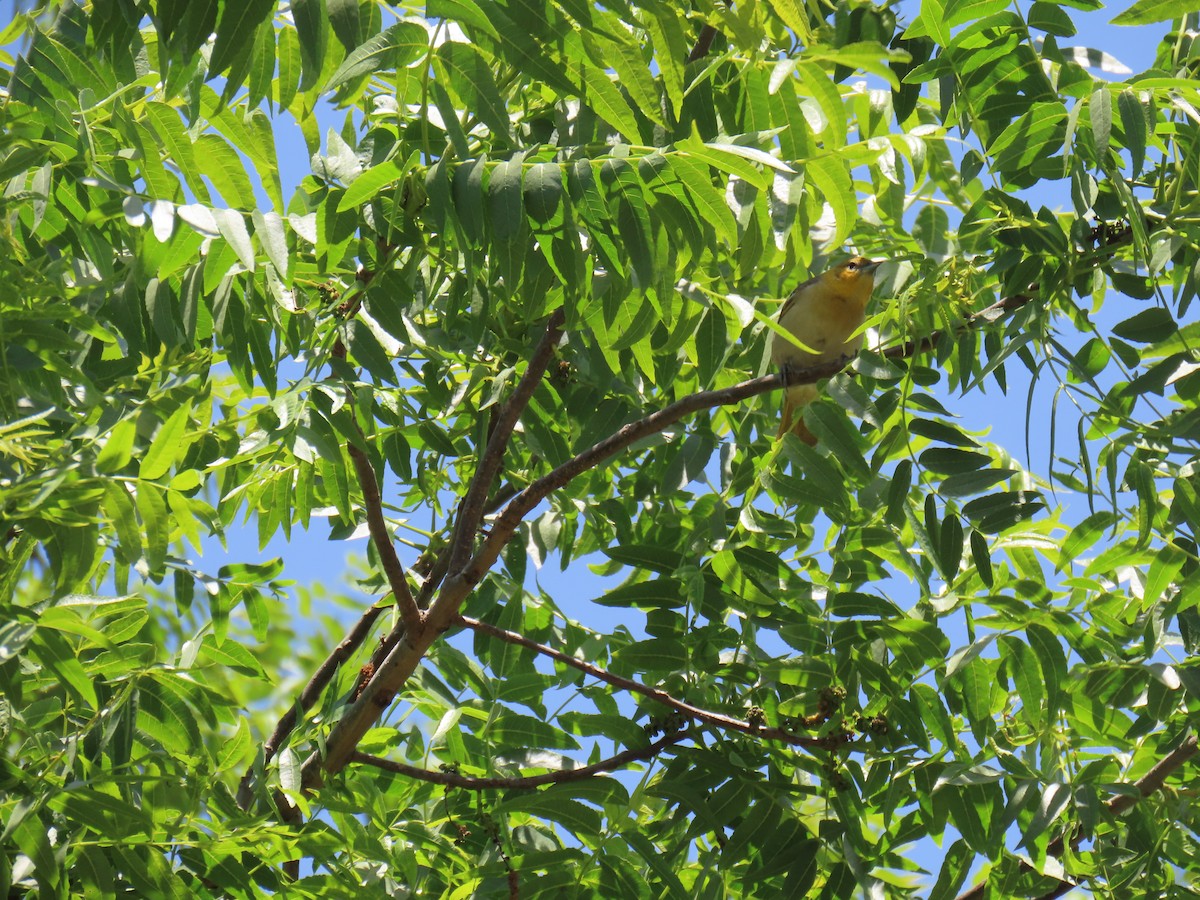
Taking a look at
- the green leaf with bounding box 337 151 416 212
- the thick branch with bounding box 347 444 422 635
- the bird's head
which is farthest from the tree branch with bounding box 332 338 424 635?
the bird's head

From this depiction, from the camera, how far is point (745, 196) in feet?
8.41

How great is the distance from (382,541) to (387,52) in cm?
134

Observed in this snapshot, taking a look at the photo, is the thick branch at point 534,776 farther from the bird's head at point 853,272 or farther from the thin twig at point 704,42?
the bird's head at point 853,272

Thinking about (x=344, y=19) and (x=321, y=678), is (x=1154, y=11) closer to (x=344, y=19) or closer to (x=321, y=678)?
(x=344, y=19)

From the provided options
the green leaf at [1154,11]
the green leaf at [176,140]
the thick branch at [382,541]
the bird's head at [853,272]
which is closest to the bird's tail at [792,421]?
the bird's head at [853,272]

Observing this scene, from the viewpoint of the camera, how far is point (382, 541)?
3.23 meters

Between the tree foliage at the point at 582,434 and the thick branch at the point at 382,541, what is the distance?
2 cm

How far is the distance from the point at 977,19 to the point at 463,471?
226cm

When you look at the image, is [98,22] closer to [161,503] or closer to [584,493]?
[161,503]

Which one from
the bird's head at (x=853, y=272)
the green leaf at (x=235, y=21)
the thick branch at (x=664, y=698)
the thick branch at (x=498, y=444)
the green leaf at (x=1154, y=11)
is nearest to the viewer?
the green leaf at (x=235, y=21)

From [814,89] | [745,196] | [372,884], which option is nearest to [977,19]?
[814,89]

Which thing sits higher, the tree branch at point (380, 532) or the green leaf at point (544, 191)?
the green leaf at point (544, 191)

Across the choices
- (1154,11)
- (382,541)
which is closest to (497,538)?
(382,541)

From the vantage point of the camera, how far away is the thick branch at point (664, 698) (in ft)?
10.4
